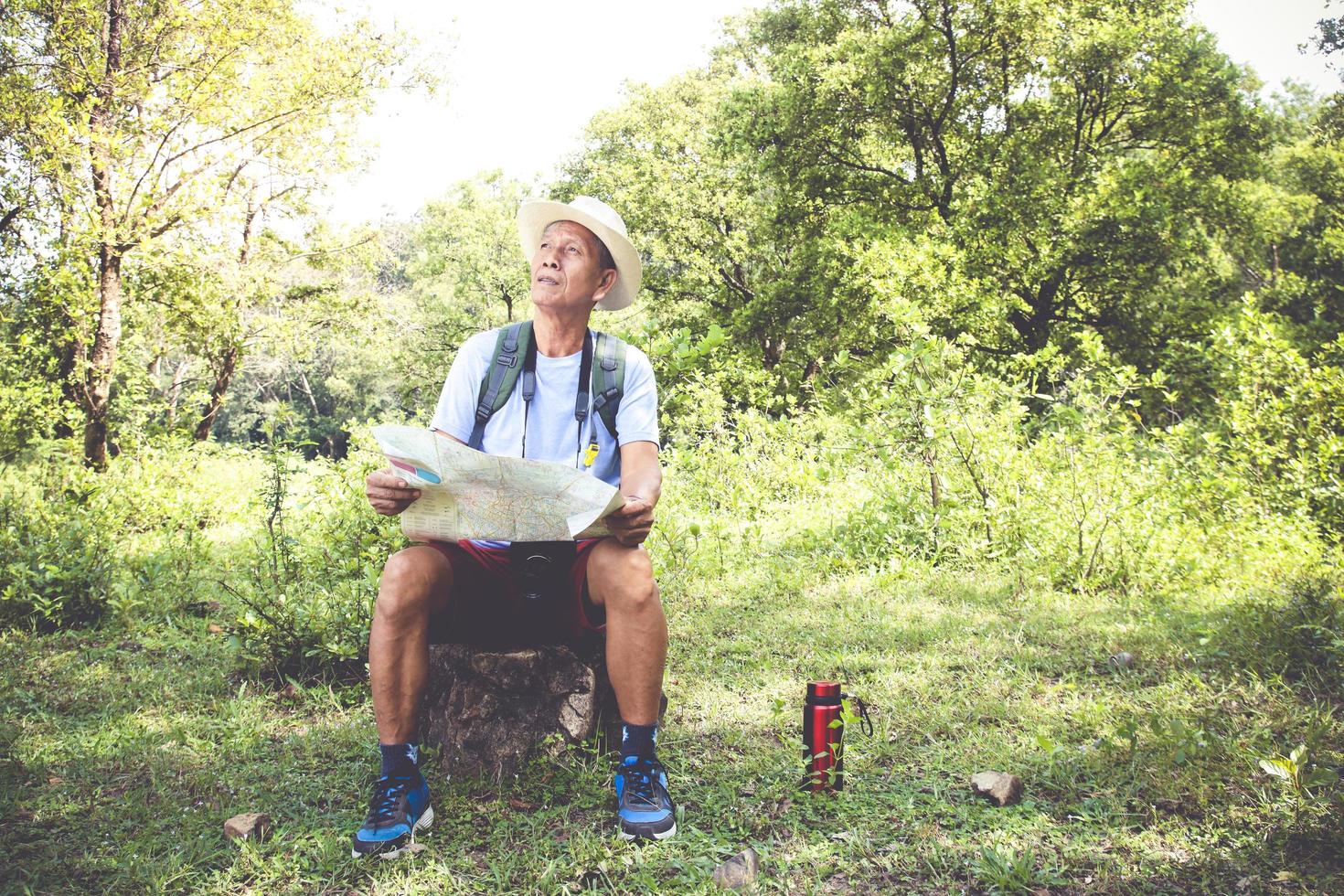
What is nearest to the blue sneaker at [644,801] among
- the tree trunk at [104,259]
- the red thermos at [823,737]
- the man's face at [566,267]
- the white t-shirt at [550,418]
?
the red thermos at [823,737]

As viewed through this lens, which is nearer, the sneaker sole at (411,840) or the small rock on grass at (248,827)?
the sneaker sole at (411,840)

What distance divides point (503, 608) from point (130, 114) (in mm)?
8369

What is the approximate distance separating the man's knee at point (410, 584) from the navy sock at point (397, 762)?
0.40 metres

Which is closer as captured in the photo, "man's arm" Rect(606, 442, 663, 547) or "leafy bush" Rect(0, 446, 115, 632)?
"man's arm" Rect(606, 442, 663, 547)

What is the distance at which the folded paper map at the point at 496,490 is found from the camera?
2.29m

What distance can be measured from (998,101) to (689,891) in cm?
1568

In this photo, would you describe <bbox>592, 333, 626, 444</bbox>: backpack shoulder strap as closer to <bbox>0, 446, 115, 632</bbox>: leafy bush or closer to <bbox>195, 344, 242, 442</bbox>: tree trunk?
<bbox>0, 446, 115, 632</bbox>: leafy bush

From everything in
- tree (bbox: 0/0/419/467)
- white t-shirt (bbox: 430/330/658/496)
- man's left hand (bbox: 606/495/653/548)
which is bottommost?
man's left hand (bbox: 606/495/653/548)

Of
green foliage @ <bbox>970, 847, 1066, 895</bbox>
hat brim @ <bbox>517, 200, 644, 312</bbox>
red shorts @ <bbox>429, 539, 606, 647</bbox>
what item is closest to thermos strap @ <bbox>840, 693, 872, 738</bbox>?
green foliage @ <bbox>970, 847, 1066, 895</bbox>

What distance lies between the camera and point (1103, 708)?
318 cm

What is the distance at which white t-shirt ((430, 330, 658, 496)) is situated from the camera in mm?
2969

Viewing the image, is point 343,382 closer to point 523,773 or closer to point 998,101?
point 998,101

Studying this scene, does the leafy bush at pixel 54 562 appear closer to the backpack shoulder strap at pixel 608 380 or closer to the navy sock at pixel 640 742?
the backpack shoulder strap at pixel 608 380

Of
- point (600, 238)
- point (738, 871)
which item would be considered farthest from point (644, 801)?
point (600, 238)
